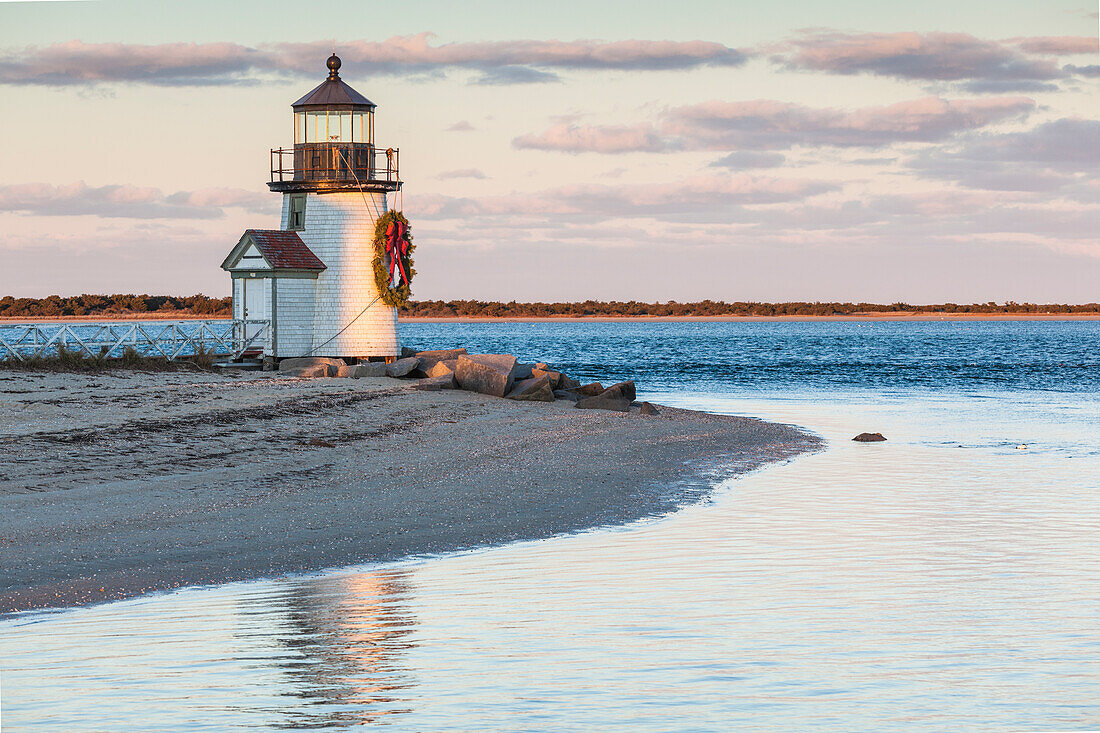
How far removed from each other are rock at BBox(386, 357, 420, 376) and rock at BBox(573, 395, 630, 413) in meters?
4.60

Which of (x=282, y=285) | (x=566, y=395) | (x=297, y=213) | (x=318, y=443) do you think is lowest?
(x=318, y=443)

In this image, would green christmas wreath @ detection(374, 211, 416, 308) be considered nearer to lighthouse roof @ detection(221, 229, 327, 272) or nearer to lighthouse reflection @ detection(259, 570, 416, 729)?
lighthouse roof @ detection(221, 229, 327, 272)

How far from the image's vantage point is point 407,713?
23.4 feet

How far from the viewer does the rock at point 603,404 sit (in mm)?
27938

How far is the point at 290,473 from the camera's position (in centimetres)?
1673

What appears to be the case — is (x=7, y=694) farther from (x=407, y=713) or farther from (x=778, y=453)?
(x=778, y=453)

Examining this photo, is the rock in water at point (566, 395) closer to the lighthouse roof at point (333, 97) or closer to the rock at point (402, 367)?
the rock at point (402, 367)

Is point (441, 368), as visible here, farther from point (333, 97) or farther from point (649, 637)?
point (649, 637)

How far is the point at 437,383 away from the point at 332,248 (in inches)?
217

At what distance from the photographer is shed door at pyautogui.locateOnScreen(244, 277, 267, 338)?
32.2m

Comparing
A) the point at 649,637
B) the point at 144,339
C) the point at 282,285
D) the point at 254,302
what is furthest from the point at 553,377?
the point at 649,637

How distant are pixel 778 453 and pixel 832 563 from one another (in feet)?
35.5

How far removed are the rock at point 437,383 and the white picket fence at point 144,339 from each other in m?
5.51

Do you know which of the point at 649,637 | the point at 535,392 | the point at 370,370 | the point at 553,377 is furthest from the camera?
the point at 370,370
